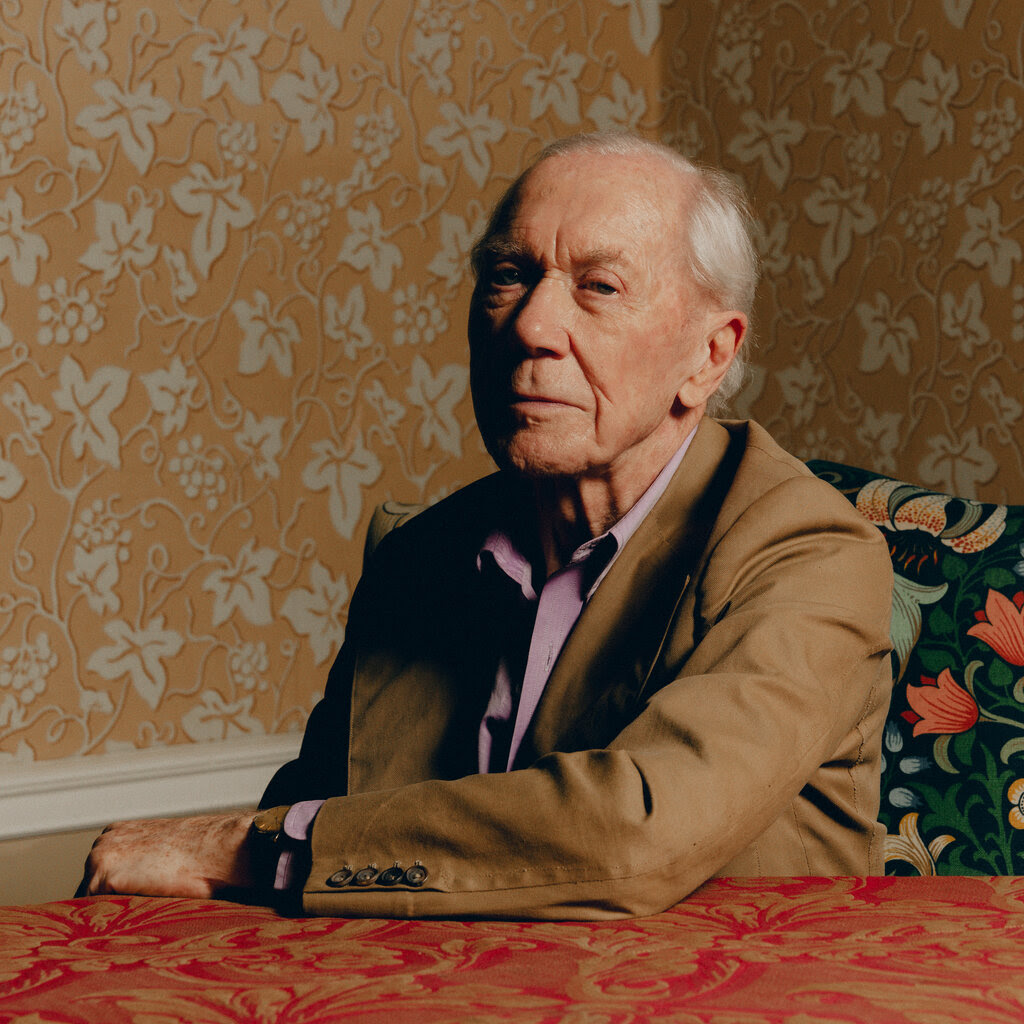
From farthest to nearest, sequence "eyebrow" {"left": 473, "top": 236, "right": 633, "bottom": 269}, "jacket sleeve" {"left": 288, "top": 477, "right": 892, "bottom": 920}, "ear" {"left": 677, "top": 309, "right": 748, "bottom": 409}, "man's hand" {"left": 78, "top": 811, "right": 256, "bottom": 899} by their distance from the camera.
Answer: "ear" {"left": 677, "top": 309, "right": 748, "bottom": 409}
"eyebrow" {"left": 473, "top": 236, "right": 633, "bottom": 269}
"man's hand" {"left": 78, "top": 811, "right": 256, "bottom": 899}
"jacket sleeve" {"left": 288, "top": 477, "right": 892, "bottom": 920}

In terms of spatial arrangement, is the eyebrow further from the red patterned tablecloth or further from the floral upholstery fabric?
the red patterned tablecloth

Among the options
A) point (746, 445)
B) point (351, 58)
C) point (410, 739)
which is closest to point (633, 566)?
point (746, 445)

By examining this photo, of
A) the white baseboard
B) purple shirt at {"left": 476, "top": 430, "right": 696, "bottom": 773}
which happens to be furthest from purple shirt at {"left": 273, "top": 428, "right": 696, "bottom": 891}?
the white baseboard

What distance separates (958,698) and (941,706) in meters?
0.02

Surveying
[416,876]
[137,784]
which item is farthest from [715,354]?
[137,784]

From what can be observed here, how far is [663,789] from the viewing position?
0.84m

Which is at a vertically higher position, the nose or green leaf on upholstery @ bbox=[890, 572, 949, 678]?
the nose

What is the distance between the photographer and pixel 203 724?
2.25m

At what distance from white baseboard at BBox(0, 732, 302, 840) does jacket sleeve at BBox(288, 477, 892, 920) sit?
1358 mm

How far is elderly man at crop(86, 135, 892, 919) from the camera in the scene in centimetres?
85

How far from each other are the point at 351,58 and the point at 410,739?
1559 millimetres

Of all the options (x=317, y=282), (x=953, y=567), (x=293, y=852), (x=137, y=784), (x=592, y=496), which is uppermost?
(x=317, y=282)

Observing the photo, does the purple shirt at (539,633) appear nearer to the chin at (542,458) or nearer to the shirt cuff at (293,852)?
the chin at (542,458)

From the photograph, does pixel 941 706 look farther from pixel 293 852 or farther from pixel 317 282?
pixel 317 282
